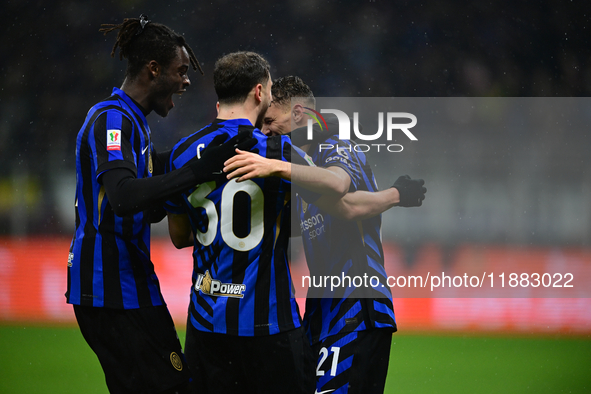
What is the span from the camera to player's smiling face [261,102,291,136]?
224 cm

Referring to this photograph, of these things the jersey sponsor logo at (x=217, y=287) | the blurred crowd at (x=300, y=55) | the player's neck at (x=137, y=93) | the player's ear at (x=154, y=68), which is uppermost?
the blurred crowd at (x=300, y=55)

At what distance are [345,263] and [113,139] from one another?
97 centimetres

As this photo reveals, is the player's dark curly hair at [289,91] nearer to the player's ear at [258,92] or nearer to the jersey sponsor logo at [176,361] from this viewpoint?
the player's ear at [258,92]

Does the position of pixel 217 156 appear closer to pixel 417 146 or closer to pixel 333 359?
pixel 333 359

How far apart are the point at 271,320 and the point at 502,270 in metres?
4.62

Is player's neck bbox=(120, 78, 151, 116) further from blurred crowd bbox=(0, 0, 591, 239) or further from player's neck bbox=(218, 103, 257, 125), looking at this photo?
blurred crowd bbox=(0, 0, 591, 239)

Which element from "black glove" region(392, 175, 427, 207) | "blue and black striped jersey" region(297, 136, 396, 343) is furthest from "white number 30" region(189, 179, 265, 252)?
"black glove" region(392, 175, 427, 207)

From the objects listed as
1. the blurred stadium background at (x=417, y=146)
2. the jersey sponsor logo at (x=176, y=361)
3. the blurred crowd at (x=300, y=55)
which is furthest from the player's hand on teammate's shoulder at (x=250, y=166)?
the blurred crowd at (x=300, y=55)

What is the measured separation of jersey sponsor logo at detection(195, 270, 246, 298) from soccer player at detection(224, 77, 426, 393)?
44 cm

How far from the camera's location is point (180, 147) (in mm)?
1569

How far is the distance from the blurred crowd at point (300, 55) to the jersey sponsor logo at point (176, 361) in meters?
5.25

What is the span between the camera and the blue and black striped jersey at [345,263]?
1.83 m

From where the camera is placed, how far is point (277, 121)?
226 cm

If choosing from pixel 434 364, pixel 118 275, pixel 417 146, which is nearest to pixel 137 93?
pixel 118 275
